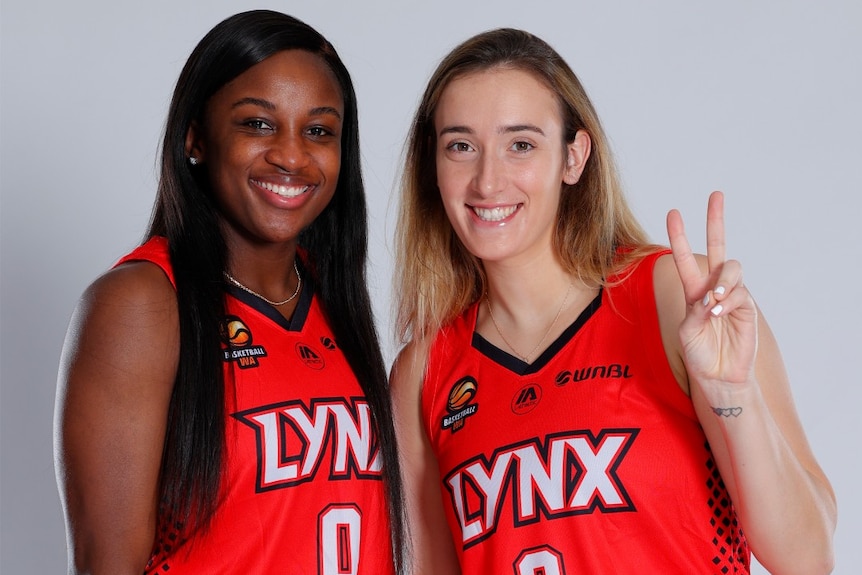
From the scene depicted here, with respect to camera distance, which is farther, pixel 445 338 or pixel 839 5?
pixel 839 5

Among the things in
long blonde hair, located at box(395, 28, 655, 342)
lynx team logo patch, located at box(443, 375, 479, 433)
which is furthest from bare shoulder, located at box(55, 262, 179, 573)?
long blonde hair, located at box(395, 28, 655, 342)

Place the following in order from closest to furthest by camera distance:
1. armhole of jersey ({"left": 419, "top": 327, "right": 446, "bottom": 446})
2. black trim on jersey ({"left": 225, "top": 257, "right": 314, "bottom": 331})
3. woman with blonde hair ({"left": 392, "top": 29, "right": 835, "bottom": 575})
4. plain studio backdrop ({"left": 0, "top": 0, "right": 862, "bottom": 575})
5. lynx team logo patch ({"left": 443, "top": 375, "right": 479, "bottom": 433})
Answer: woman with blonde hair ({"left": 392, "top": 29, "right": 835, "bottom": 575}) < black trim on jersey ({"left": 225, "top": 257, "right": 314, "bottom": 331}) < lynx team logo patch ({"left": 443, "top": 375, "right": 479, "bottom": 433}) < armhole of jersey ({"left": 419, "top": 327, "right": 446, "bottom": 446}) < plain studio backdrop ({"left": 0, "top": 0, "right": 862, "bottom": 575})

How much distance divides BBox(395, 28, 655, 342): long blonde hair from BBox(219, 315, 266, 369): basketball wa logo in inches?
21.7

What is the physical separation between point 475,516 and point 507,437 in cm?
20

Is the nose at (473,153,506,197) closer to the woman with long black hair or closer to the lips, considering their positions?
the lips

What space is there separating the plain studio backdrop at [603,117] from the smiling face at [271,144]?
1.25 meters

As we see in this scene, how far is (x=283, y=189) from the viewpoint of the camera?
8.13 feet

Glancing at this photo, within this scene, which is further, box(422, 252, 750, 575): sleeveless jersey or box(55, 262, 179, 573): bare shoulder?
box(422, 252, 750, 575): sleeveless jersey

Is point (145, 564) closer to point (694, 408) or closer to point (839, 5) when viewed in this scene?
point (694, 408)

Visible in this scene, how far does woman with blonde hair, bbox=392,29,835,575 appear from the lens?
2180 mm

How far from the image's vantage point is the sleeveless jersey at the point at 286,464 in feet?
7.62

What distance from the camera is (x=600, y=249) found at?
2.66 meters

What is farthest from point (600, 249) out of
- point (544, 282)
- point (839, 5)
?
point (839, 5)

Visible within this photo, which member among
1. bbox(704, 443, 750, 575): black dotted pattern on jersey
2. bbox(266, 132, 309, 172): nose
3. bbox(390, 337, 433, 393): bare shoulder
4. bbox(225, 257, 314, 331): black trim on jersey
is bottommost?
bbox(704, 443, 750, 575): black dotted pattern on jersey
